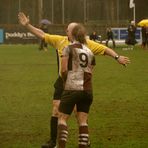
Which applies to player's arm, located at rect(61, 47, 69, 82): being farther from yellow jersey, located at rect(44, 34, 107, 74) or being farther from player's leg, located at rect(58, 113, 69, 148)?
yellow jersey, located at rect(44, 34, 107, 74)

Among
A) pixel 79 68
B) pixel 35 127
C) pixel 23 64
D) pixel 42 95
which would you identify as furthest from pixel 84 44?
pixel 23 64

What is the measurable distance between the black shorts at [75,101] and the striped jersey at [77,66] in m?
0.08

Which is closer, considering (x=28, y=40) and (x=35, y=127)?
(x=35, y=127)

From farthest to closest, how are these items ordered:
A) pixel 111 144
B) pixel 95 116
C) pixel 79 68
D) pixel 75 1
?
1. pixel 75 1
2. pixel 95 116
3. pixel 111 144
4. pixel 79 68

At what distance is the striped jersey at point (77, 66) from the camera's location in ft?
27.4

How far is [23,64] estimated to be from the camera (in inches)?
1122

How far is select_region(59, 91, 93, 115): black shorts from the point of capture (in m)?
8.38

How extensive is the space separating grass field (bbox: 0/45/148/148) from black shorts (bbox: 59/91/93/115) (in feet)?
5.35

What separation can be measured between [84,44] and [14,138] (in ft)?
9.59

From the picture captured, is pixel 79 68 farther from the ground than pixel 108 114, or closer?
farther from the ground

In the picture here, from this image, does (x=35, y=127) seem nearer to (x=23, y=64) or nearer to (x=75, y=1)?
(x=23, y=64)

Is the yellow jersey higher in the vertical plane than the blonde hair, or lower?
lower

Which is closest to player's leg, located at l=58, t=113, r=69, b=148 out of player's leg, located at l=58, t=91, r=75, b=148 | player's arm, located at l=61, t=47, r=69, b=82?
player's leg, located at l=58, t=91, r=75, b=148

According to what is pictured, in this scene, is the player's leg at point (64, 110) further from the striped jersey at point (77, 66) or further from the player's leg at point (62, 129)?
the striped jersey at point (77, 66)
